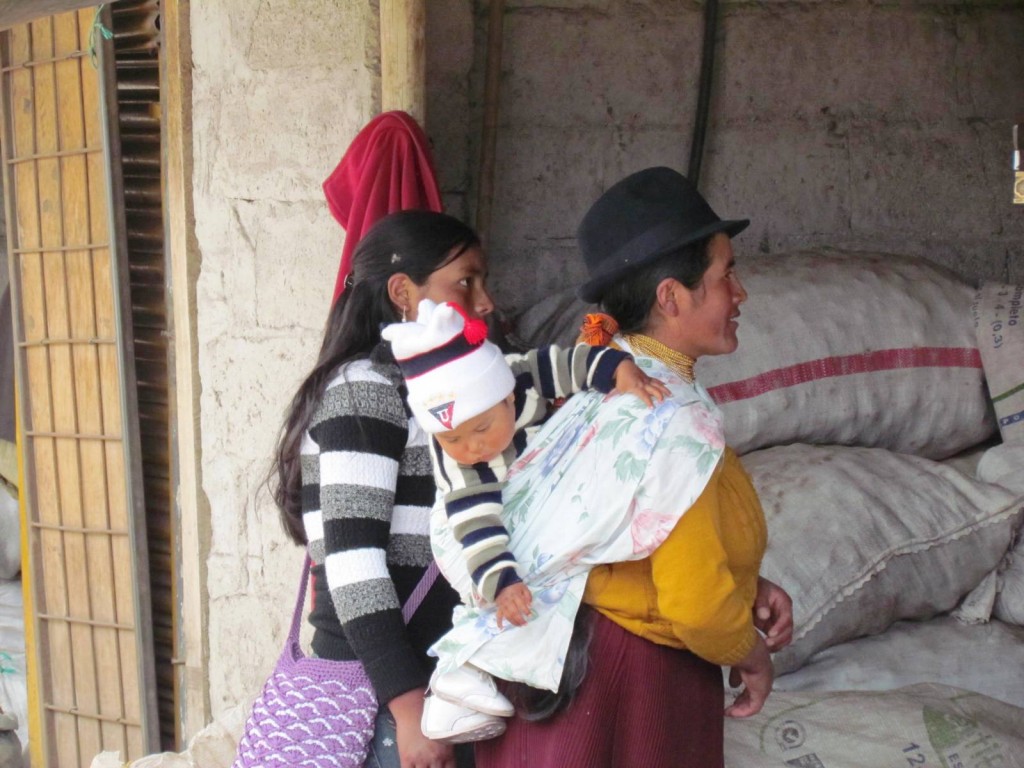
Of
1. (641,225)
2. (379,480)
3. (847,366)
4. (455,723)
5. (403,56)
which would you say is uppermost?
(403,56)

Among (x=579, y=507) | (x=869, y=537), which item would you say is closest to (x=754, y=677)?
(x=579, y=507)

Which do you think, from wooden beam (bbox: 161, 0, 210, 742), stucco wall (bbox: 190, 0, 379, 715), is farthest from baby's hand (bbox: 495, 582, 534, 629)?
wooden beam (bbox: 161, 0, 210, 742)

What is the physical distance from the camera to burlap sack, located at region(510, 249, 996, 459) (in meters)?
3.21

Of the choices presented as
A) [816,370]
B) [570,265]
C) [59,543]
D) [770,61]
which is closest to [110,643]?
[59,543]

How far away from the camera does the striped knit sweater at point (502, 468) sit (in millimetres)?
1755

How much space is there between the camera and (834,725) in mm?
2564

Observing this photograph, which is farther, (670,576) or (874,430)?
(874,430)

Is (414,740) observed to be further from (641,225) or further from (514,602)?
(641,225)

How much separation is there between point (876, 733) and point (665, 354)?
3.48ft

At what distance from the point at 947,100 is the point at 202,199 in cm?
215

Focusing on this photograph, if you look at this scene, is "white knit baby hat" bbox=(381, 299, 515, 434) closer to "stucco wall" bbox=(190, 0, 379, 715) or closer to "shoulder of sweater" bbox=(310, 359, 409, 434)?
"shoulder of sweater" bbox=(310, 359, 409, 434)

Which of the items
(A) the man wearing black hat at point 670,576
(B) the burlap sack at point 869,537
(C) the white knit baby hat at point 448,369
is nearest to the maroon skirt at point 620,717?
(A) the man wearing black hat at point 670,576

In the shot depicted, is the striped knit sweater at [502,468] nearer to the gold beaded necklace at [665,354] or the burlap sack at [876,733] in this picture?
the gold beaded necklace at [665,354]

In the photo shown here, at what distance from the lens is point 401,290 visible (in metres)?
2.11
